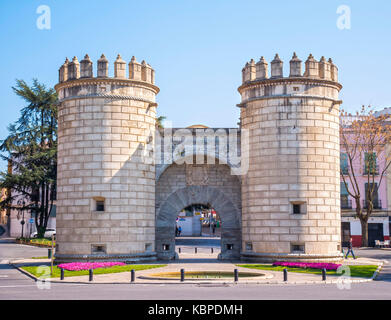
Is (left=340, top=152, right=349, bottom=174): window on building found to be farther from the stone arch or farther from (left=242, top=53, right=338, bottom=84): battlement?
the stone arch

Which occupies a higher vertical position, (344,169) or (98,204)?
(344,169)

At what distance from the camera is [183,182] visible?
96.2 ft

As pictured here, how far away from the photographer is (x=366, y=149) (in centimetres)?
4619

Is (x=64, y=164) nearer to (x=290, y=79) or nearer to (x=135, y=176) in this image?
(x=135, y=176)

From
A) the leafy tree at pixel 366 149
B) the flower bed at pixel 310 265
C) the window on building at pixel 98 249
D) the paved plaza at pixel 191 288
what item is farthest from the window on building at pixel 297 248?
the leafy tree at pixel 366 149

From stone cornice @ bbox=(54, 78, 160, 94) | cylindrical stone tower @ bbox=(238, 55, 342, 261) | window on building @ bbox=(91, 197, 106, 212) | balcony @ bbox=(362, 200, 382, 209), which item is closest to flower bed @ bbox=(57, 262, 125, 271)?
window on building @ bbox=(91, 197, 106, 212)

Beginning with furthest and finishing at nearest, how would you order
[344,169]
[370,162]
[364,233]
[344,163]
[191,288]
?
[344,163]
[344,169]
[370,162]
[364,233]
[191,288]

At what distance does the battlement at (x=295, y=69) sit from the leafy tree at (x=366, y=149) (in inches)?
616

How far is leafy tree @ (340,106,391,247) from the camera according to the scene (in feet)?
143

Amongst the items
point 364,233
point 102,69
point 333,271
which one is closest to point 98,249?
point 102,69

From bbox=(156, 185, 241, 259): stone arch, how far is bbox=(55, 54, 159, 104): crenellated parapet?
17.4ft

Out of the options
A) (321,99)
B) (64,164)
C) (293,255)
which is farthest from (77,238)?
(321,99)

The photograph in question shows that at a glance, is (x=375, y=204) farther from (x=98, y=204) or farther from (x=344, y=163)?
(x=98, y=204)

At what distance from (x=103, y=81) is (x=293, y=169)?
10365 mm
